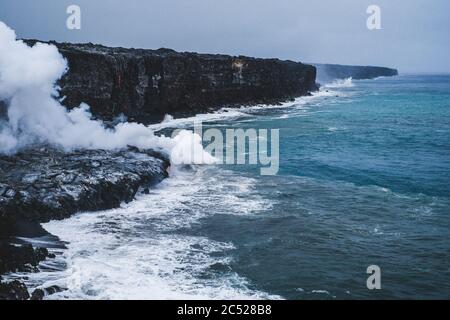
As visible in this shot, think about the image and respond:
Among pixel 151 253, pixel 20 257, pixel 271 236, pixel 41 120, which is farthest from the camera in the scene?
pixel 41 120

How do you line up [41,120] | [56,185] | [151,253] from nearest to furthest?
[151,253]
[56,185]
[41,120]

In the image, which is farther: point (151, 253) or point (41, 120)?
point (41, 120)

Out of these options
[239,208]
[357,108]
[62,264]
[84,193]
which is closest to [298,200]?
[239,208]

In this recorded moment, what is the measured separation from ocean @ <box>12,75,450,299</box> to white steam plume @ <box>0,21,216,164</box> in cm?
415

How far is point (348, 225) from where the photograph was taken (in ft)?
65.7

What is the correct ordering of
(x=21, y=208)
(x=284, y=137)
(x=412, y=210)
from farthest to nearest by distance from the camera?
(x=284, y=137)
(x=412, y=210)
(x=21, y=208)

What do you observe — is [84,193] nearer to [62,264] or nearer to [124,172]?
[124,172]

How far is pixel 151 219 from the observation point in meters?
20.5

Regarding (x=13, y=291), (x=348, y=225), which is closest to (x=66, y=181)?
(x=13, y=291)

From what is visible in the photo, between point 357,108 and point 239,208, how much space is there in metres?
60.4

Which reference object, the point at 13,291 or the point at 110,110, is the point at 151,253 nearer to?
the point at 13,291

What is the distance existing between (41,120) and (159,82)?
2976 centimetres

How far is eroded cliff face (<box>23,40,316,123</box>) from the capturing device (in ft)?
151
